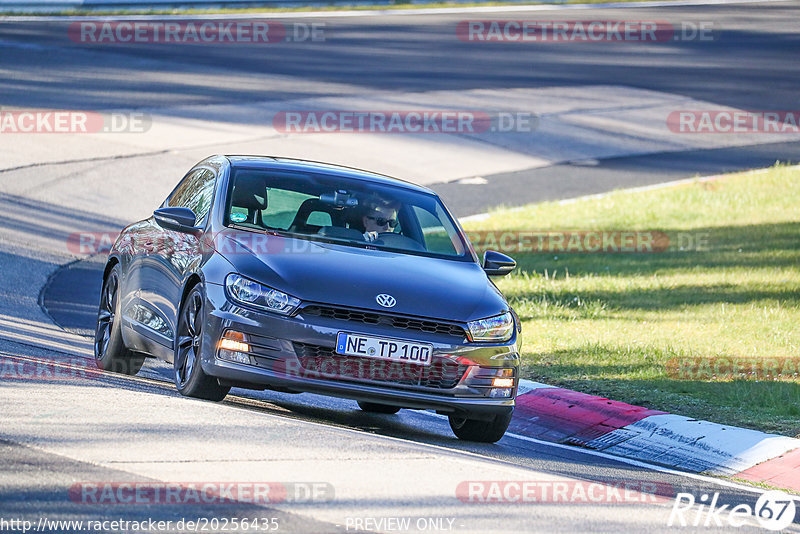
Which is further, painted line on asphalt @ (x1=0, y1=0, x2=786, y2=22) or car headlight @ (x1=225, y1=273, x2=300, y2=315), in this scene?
painted line on asphalt @ (x1=0, y1=0, x2=786, y2=22)

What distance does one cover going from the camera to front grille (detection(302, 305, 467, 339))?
7.73m

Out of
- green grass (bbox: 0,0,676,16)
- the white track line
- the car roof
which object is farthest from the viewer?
green grass (bbox: 0,0,676,16)

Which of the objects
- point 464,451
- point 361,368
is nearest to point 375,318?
point 361,368

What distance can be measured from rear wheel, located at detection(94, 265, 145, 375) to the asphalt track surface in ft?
1.26

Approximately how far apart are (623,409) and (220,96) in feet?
57.0

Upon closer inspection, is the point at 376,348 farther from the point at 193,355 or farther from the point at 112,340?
the point at 112,340

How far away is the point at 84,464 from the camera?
6305 millimetres

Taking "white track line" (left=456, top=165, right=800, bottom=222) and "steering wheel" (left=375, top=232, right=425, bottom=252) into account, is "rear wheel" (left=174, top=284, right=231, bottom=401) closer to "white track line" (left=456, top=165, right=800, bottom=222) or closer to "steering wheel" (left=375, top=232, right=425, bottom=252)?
"steering wheel" (left=375, top=232, right=425, bottom=252)

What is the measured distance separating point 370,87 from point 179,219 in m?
19.8

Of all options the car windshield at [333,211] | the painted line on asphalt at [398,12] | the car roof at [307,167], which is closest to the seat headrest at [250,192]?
the car windshield at [333,211]

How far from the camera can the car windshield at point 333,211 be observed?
880 cm

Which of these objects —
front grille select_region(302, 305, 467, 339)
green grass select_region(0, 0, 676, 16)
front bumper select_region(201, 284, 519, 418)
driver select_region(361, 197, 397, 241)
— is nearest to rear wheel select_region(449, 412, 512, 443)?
front bumper select_region(201, 284, 519, 418)

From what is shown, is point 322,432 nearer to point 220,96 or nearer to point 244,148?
point 244,148

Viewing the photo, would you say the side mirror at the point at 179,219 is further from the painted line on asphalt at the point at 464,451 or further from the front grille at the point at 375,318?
the front grille at the point at 375,318
